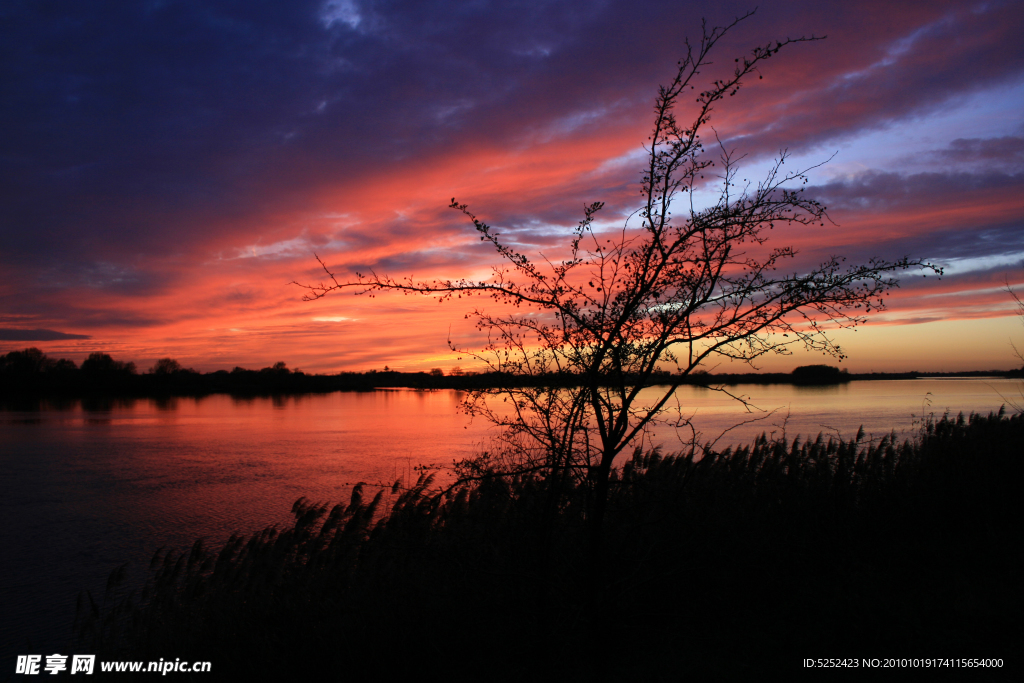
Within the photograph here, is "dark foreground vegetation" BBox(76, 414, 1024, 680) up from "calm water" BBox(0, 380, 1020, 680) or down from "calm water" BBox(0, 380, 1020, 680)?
up

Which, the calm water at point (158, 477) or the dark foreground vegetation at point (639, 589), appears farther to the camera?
the calm water at point (158, 477)

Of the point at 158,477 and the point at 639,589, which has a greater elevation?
the point at 639,589

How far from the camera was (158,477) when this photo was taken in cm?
1800

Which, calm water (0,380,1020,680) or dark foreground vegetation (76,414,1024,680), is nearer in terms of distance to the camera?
dark foreground vegetation (76,414,1024,680)

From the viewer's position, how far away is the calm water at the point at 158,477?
9578 mm

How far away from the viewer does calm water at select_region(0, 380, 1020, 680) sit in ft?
31.4

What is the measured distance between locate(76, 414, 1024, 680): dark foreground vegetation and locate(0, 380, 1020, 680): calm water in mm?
1269

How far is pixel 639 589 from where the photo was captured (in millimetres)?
5234

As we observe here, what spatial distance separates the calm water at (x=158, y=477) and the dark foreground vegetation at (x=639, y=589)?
1269mm

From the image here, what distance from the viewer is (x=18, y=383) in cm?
6769

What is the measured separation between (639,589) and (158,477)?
689 inches

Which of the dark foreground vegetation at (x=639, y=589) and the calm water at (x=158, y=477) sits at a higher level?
the dark foreground vegetation at (x=639, y=589)

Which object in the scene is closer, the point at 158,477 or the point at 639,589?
the point at 639,589

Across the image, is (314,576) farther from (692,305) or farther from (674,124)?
(674,124)
